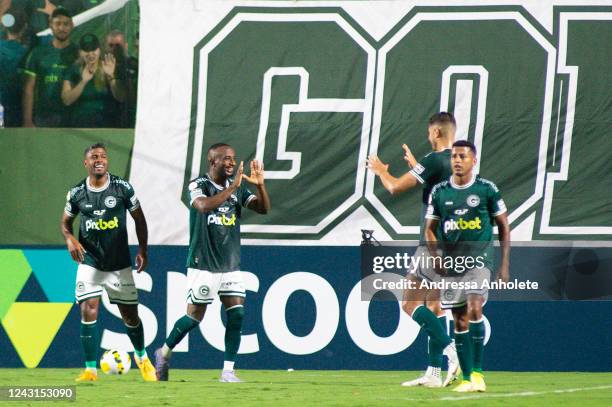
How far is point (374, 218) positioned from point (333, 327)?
1067 millimetres

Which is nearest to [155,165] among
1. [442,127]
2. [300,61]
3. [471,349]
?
[300,61]

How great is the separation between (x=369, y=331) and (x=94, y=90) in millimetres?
3391

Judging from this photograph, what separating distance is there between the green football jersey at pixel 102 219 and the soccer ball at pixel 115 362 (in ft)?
2.61

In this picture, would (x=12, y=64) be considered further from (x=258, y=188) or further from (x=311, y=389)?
(x=311, y=389)

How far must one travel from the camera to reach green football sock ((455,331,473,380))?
8.91 meters

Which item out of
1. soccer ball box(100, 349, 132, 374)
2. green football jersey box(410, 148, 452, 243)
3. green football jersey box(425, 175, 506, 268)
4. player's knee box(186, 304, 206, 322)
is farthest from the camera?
soccer ball box(100, 349, 132, 374)

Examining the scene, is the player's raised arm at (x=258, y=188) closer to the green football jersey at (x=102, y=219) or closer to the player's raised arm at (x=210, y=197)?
the player's raised arm at (x=210, y=197)

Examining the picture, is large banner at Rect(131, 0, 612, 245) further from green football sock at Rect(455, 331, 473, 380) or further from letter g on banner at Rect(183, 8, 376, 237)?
green football sock at Rect(455, 331, 473, 380)

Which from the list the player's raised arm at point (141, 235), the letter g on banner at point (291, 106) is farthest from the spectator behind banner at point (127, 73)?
the player's raised arm at point (141, 235)

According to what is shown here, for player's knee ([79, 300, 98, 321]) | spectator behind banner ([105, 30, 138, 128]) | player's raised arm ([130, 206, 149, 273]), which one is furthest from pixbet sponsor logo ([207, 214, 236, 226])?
spectator behind banner ([105, 30, 138, 128])

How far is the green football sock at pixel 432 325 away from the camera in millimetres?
9281

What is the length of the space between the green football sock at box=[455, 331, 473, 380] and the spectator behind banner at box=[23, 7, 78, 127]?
15.6 ft

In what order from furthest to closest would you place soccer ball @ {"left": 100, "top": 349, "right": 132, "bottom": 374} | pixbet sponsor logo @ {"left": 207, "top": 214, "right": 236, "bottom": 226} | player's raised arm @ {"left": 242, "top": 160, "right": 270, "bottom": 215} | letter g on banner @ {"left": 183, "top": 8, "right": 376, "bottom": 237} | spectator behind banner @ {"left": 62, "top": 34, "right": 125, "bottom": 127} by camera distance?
spectator behind banner @ {"left": 62, "top": 34, "right": 125, "bottom": 127}
letter g on banner @ {"left": 183, "top": 8, "right": 376, "bottom": 237}
soccer ball @ {"left": 100, "top": 349, "right": 132, "bottom": 374}
pixbet sponsor logo @ {"left": 207, "top": 214, "right": 236, "bottom": 226}
player's raised arm @ {"left": 242, "top": 160, "right": 270, "bottom": 215}

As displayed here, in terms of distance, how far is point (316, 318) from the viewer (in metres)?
11.7
